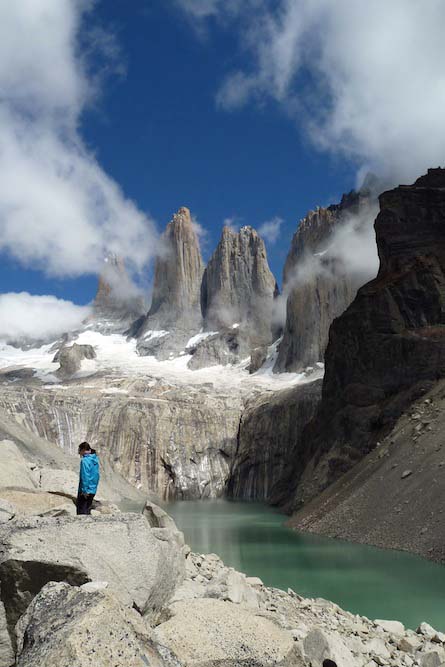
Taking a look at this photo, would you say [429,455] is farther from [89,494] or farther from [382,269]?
[382,269]

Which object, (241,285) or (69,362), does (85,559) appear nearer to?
(69,362)

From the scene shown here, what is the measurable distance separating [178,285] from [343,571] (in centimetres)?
13409

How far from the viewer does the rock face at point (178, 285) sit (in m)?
152

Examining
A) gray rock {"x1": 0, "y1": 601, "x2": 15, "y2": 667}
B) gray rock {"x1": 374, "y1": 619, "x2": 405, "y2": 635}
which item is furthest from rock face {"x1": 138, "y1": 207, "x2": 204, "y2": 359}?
gray rock {"x1": 0, "y1": 601, "x2": 15, "y2": 667}

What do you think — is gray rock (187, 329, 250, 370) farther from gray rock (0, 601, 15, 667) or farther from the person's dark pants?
gray rock (0, 601, 15, 667)


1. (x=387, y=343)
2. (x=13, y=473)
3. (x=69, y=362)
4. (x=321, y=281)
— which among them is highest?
(x=321, y=281)

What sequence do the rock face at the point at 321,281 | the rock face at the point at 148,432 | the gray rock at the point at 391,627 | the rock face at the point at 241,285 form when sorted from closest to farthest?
the gray rock at the point at 391,627 → the rock face at the point at 148,432 → the rock face at the point at 321,281 → the rock face at the point at 241,285

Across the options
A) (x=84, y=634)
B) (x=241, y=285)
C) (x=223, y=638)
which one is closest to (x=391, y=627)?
(x=223, y=638)

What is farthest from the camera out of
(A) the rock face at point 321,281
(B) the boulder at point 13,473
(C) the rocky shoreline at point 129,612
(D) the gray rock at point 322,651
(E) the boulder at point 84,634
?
(A) the rock face at point 321,281

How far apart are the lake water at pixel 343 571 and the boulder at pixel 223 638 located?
8890mm

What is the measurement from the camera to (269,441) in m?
78.6

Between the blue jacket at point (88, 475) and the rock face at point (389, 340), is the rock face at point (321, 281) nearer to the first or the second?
the rock face at point (389, 340)

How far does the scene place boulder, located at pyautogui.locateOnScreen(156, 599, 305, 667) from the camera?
21.0 feet

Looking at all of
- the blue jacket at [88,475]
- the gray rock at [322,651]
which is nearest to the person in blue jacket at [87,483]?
the blue jacket at [88,475]
